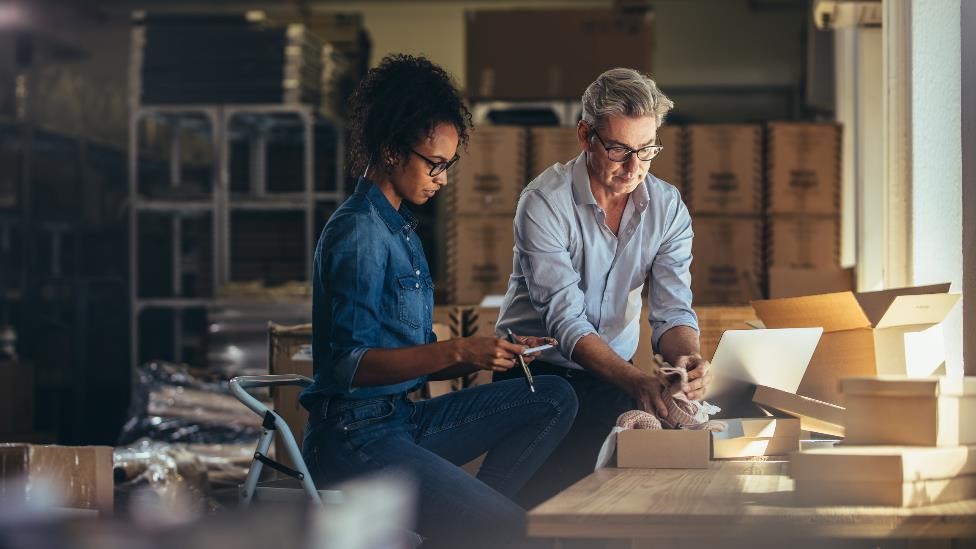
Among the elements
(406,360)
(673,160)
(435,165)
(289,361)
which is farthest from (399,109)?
(673,160)

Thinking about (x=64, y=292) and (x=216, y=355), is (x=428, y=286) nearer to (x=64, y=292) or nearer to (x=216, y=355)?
(x=216, y=355)

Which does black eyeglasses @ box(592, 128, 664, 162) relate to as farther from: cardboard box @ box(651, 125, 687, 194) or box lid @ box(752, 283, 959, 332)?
cardboard box @ box(651, 125, 687, 194)

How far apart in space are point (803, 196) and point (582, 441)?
125 inches

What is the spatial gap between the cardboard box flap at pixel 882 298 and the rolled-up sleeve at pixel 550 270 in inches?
30.1

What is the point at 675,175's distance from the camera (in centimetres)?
575

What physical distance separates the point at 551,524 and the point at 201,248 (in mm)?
5638

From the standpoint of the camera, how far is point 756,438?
8.27ft

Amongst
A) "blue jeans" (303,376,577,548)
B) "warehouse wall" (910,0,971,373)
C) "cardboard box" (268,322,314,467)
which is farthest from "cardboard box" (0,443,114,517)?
"warehouse wall" (910,0,971,373)

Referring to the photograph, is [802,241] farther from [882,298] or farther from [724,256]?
[882,298]

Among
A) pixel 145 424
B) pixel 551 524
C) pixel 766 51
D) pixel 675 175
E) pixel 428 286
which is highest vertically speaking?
pixel 766 51

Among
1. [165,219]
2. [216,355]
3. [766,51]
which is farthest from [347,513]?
[766,51]

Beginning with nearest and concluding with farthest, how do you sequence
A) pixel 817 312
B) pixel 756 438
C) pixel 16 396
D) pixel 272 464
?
1. pixel 272 464
2. pixel 756 438
3. pixel 817 312
4. pixel 16 396

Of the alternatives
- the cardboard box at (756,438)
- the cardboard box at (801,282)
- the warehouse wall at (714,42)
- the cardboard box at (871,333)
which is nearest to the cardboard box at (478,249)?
the cardboard box at (801,282)

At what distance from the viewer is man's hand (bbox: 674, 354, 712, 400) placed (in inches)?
100
